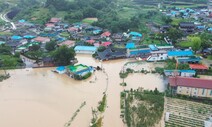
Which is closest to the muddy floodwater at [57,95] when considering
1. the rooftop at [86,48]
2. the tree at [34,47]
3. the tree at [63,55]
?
the tree at [63,55]

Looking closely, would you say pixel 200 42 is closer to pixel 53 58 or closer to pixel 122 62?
pixel 122 62

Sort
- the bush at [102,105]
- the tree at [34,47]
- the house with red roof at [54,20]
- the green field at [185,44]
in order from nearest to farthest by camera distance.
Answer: the bush at [102,105] < the tree at [34,47] < the green field at [185,44] < the house with red roof at [54,20]

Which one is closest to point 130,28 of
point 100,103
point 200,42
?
point 200,42

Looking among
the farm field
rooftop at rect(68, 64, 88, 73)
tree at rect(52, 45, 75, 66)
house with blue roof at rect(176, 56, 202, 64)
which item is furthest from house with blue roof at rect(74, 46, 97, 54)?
the farm field

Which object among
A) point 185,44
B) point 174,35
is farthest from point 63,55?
point 185,44

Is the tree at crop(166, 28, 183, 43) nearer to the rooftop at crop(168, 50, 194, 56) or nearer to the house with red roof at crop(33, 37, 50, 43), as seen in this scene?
the rooftop at crop(168, 50, 194, 56)

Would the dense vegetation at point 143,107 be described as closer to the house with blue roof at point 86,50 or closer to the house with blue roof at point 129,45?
the house with blue roof at point 129,45
